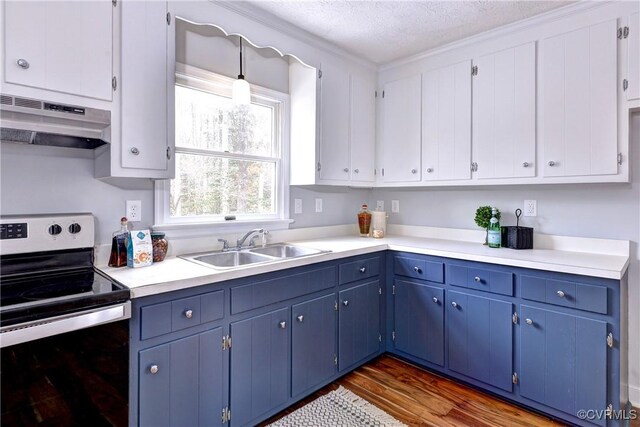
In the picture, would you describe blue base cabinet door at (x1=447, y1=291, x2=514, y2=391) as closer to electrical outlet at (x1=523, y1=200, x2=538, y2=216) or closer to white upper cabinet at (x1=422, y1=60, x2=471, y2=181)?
electrical outlet at (x1=523, y1=200, x2=538, y2=216)

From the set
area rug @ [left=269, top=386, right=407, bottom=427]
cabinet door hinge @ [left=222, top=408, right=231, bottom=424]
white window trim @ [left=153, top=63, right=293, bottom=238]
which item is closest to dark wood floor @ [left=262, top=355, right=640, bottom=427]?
area rug @ [left=269, top=386, right=407, bottom=427]

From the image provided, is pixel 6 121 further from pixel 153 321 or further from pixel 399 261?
pixel 399 261

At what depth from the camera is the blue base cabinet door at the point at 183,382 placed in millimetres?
1455

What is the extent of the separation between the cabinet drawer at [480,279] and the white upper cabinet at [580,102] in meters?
0.74

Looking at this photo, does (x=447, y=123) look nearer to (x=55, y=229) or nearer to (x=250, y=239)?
(x=250, y=239)

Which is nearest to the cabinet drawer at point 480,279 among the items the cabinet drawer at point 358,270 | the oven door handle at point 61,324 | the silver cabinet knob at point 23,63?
the cabinet drawer at point 358,270

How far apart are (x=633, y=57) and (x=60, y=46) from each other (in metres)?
2.85

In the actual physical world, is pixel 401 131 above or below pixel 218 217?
above

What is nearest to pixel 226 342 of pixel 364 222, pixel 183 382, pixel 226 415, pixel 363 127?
pixel 183 382

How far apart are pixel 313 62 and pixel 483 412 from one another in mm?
2547

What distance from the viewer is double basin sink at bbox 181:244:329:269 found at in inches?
83.7

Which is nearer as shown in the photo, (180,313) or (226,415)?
(180,313)

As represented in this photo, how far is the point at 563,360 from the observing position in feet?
6.23

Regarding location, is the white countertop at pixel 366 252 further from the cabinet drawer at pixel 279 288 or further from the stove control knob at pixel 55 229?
the stove control knob at pixel 55 229
